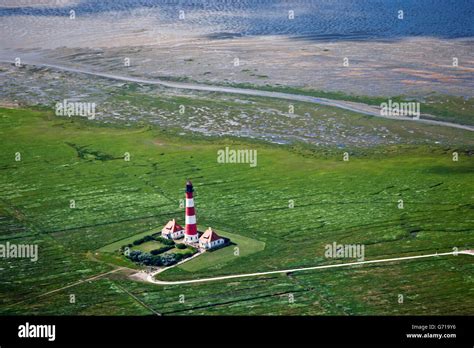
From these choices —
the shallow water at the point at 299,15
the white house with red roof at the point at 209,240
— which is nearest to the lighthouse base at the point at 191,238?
the white house with red roof at the point at 209,240

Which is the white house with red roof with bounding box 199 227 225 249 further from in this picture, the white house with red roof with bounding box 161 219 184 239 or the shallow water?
the shallow water

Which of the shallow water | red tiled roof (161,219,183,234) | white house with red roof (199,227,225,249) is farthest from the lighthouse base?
the shallow water

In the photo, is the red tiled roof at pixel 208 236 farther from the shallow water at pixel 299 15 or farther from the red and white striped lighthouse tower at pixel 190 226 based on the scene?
the shallow water at pixel 299 15

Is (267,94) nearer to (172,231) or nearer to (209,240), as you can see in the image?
(172,231)

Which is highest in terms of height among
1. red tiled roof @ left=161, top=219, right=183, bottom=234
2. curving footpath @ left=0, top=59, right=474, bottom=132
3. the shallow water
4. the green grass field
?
the shallow water

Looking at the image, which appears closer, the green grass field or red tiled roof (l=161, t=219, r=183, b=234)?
the green grass field

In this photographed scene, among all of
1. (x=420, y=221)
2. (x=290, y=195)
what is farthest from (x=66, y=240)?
(x=420, y=221)

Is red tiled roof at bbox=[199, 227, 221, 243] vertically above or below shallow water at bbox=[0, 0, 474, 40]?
below

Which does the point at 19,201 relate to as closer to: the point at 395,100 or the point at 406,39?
the point at 395,100
